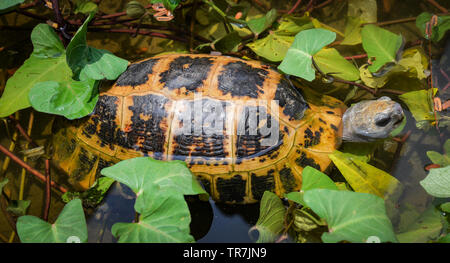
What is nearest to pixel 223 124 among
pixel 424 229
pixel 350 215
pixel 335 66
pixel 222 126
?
pixel 222 126

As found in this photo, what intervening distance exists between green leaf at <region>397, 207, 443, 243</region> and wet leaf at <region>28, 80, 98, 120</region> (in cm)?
192

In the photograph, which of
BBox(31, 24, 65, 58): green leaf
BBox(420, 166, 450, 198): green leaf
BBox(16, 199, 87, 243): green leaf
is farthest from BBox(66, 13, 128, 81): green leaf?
BBox(420, 166, 450, 198): green leaf

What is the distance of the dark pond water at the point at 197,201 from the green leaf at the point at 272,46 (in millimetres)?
569

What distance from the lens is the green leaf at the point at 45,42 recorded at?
1855mm

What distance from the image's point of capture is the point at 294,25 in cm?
228

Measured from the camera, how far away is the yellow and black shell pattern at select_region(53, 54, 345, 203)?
5.80 ft

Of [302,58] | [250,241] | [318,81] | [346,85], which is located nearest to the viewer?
[302,58]

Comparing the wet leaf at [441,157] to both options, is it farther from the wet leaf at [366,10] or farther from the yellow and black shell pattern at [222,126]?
the wet leaf at [366,10]

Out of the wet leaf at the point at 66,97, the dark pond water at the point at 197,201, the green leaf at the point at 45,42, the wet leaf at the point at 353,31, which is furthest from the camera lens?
the wet leaf at the point at 353,31

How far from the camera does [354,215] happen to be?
4.52ft

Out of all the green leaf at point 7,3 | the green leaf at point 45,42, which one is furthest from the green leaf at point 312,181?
the green leaf at point 7,3

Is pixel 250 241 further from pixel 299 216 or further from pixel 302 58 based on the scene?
pixel 302 58
